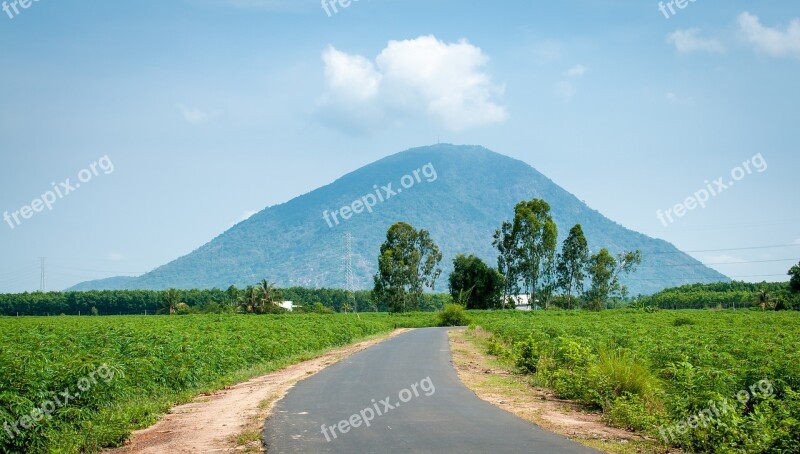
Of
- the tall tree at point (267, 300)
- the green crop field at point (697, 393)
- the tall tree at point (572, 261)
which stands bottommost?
the green crop field at point (697, 393)

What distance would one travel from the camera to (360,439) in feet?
35.7

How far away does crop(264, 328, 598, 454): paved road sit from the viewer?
33.8 ft

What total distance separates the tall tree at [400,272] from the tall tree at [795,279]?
52.3 metres

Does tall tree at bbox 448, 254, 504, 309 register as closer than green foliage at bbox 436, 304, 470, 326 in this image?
No

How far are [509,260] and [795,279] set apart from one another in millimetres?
36978

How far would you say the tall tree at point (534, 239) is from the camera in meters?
98.2

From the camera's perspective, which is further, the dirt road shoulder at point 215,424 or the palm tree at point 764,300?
the palm tree at point 764,300

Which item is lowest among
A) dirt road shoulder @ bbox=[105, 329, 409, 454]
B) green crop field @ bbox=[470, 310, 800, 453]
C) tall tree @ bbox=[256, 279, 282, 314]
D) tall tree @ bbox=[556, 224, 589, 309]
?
dirt road shoulder @ bbox=[105, 329, 409, 454]

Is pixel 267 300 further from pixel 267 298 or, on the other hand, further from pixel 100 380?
pixel 100 380

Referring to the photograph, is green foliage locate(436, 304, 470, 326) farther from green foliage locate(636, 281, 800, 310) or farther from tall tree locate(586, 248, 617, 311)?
tall tree locate(586, 248, 617, 311)

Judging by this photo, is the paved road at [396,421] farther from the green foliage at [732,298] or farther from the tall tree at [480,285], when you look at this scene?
the tall tree at [480,285]

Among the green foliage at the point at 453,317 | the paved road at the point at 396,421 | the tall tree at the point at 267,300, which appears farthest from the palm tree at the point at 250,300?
the paved road at the point at 396,421

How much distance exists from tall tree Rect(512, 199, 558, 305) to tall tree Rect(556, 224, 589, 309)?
6.76 m

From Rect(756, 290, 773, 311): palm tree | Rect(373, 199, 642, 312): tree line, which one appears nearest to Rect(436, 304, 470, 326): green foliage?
Rect(373, 199, 642, 312): tree line
